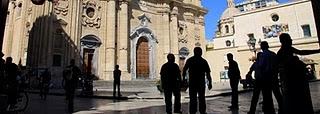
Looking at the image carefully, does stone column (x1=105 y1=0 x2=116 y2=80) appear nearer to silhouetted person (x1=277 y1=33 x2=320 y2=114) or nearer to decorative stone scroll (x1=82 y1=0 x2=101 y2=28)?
decorative stone scroll (x1=82 y1=0 x2=101 y2=28)

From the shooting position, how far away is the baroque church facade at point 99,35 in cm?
2322

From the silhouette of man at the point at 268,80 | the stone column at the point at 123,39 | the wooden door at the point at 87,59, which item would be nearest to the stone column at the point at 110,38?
the stone column at the point at 123,39

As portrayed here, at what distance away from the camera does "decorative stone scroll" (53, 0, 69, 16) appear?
955 inches

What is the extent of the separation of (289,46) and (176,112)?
3.47m

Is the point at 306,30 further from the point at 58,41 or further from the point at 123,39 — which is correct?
the point at 58,41

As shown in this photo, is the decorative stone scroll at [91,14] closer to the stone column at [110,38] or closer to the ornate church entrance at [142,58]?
the stone column at [110,38]

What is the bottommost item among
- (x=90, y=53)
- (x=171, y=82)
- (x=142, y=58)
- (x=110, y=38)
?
(x=171, y=82)

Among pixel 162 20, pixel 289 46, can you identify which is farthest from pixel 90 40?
pixel 289 46

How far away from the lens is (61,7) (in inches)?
970

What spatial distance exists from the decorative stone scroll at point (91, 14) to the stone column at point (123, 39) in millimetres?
2295

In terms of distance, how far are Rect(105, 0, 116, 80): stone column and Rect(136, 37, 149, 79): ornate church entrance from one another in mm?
4281

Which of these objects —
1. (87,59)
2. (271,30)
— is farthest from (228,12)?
(87,59)

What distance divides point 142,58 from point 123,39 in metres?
3.83

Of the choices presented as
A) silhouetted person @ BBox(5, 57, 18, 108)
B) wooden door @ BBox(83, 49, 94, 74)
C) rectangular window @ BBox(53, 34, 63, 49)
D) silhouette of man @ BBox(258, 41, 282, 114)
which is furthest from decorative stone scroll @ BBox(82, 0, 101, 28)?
silhouette of man @ BBox(258, 41, 282, 114)
